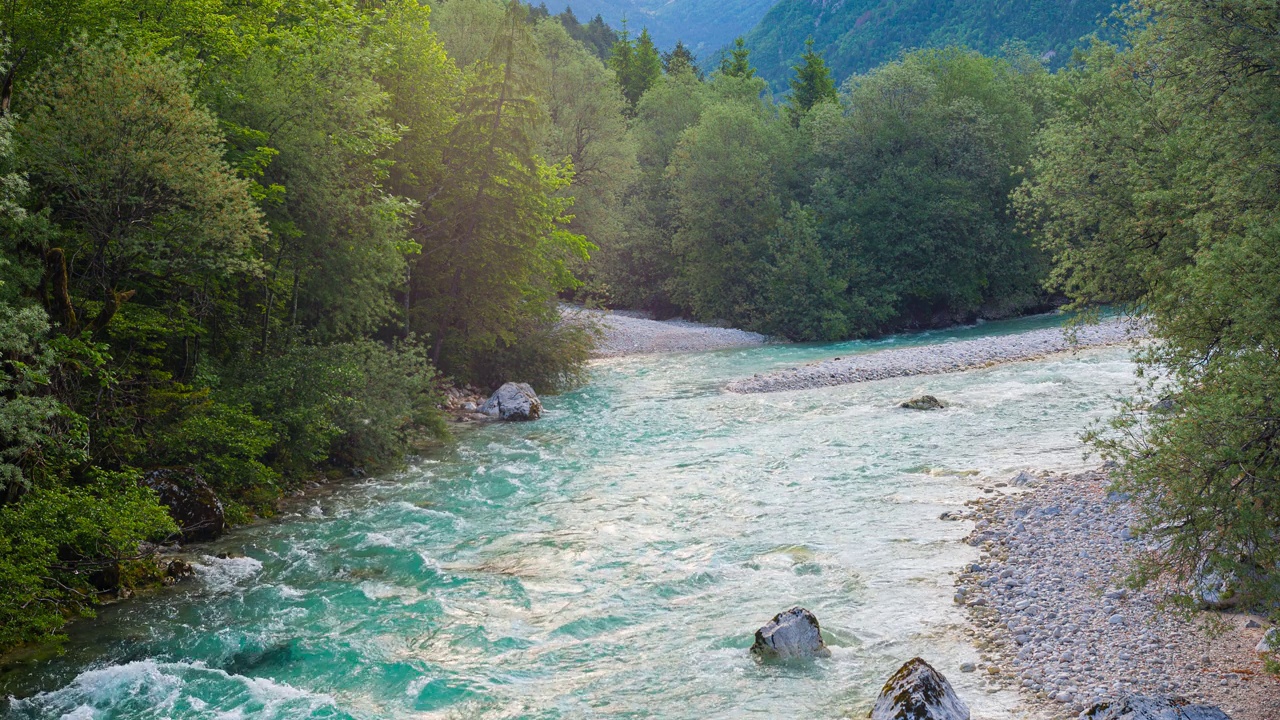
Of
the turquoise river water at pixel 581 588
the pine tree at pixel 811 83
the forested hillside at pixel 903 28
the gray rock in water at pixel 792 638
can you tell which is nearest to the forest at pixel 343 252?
the turquoise river water at pixel 581 588

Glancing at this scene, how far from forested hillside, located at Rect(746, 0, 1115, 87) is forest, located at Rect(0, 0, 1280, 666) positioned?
326 ft

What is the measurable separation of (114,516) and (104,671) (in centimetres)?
201

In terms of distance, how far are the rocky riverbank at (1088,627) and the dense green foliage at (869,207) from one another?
104 ft

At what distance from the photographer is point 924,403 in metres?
24.3

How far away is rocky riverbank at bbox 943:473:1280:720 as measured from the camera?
8.68 meters

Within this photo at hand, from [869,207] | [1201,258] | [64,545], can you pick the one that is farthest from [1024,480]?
[869,207]

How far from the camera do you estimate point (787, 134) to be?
54.3 m

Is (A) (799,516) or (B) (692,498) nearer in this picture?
(A) (799,516)

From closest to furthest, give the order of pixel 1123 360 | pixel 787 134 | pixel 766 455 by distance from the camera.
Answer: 1. pixel 766 455
2. pixel 1123 360
3. pixel 787 134

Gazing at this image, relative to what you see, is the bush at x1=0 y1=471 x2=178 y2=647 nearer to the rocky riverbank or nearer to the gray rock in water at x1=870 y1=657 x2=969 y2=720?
the gray rock in water at x1=870 y1=657 x2=969 y2=720

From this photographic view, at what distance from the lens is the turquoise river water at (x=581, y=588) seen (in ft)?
31.2

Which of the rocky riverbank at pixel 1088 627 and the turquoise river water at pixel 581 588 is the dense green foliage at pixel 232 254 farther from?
the rocky riverbank at pixel 1088 627

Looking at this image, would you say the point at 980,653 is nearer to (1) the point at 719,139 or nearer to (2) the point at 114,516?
(2) the point at 114,516

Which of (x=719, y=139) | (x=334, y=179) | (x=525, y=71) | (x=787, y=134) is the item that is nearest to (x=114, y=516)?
(x=334, y=179)
